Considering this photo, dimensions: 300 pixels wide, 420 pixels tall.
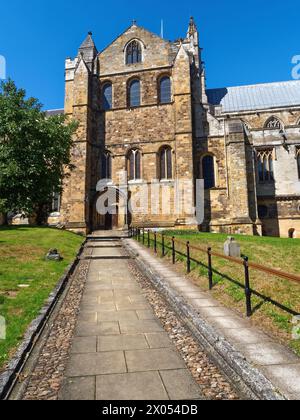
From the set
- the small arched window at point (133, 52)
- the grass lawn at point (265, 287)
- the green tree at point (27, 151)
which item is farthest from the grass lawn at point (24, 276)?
the small arched window at point (133, 52)

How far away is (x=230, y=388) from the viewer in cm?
301

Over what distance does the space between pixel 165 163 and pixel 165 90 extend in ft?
22.7

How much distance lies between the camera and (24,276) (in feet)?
26.8

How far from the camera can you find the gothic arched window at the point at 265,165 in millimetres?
26531

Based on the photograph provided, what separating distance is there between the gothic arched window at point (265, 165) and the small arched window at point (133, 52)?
14333mm

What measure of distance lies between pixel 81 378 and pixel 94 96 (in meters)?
26.1

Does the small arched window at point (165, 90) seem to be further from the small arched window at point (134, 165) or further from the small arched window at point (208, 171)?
the small arched window at point (208, 171)

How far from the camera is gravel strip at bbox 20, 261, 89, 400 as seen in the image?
9.85 ft

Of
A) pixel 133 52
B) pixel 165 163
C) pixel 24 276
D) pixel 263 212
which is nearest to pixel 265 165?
pixel 263 212

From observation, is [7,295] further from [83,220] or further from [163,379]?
[83,220]

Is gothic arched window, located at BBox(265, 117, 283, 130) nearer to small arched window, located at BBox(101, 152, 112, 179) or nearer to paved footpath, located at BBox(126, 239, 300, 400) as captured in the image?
small arched window, located at BBox(101, 152, 112, 179)

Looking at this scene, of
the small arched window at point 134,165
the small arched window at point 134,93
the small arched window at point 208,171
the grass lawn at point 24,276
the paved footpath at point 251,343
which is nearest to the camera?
the paved footpath at point 251,343

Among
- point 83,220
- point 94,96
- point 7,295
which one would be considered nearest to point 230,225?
point 83,220

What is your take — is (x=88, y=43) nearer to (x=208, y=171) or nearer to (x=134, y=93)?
(x=134, y=93)
